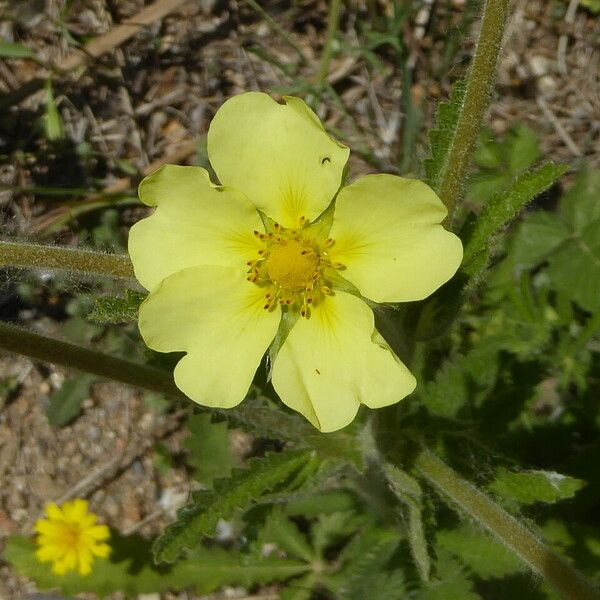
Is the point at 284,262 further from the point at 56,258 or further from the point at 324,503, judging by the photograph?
the point at 324,503

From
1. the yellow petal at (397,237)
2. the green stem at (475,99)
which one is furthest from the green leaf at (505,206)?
the yellow petal at (397,237)

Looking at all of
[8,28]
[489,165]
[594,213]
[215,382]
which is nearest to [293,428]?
[215,382]

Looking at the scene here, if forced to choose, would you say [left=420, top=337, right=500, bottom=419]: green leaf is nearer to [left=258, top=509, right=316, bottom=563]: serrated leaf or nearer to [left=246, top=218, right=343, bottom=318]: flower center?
[left=258, top=509, right=316, bottom=563]: serrated leaf

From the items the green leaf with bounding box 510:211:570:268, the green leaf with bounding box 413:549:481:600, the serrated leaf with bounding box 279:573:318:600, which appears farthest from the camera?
the green leaf with bounding box 510:211:570:268

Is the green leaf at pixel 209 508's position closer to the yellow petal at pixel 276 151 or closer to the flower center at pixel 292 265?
the flower center at pixel 292 265

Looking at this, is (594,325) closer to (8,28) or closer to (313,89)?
(313,89)

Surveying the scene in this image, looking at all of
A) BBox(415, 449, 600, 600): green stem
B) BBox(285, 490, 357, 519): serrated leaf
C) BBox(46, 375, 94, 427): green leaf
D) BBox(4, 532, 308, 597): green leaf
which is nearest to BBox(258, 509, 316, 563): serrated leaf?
BBox(4, 532, 308, 597): green leaf
